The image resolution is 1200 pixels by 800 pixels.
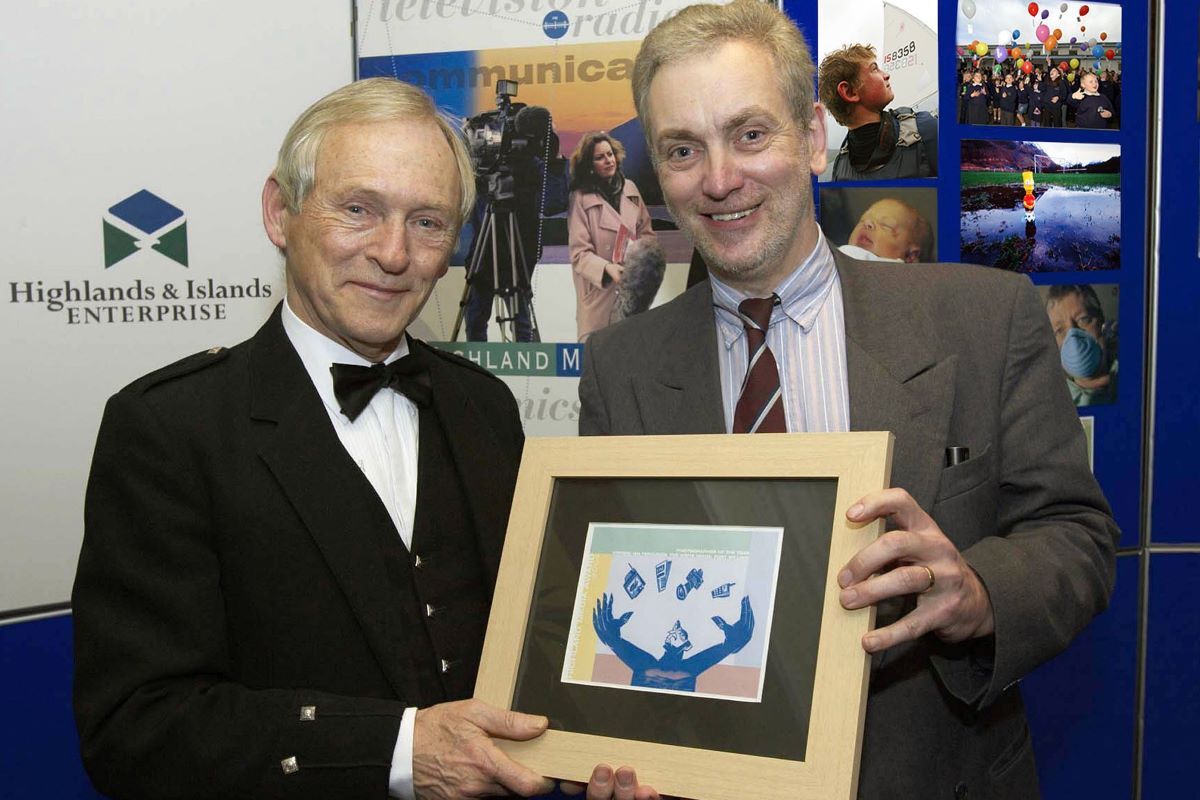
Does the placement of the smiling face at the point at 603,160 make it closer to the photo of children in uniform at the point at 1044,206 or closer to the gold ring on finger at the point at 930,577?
the photo of children in uniform at the point at 1044,206

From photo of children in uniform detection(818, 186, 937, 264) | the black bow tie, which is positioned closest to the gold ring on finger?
the black bow tie

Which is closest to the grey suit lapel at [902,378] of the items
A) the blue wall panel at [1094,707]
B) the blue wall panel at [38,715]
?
the blue wall panel at [1094,707]

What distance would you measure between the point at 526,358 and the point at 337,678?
6.26 ft

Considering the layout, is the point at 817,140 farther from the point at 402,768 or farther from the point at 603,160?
the point at 402,768

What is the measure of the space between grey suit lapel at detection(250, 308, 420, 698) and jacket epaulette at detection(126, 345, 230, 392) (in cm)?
9

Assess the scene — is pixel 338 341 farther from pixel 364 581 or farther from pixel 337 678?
pixel 337 678

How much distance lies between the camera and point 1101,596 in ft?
7.32

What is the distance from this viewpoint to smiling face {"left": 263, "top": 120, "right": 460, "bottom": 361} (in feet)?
7.50

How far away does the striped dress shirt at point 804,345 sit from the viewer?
2301 millimetres

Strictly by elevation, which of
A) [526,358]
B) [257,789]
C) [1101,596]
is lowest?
[257,789]

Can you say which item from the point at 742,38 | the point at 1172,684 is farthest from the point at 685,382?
the point at 1172,684

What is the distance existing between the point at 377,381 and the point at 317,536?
37 cm

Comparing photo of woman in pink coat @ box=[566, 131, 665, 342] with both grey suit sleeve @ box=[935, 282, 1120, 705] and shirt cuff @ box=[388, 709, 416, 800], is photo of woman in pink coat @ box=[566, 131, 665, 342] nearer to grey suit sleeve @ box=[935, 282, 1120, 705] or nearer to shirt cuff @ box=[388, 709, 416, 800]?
grey suit sleeve @ box=[935, 282, 1120, 705]

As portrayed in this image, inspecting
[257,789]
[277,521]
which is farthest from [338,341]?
[257,789]
